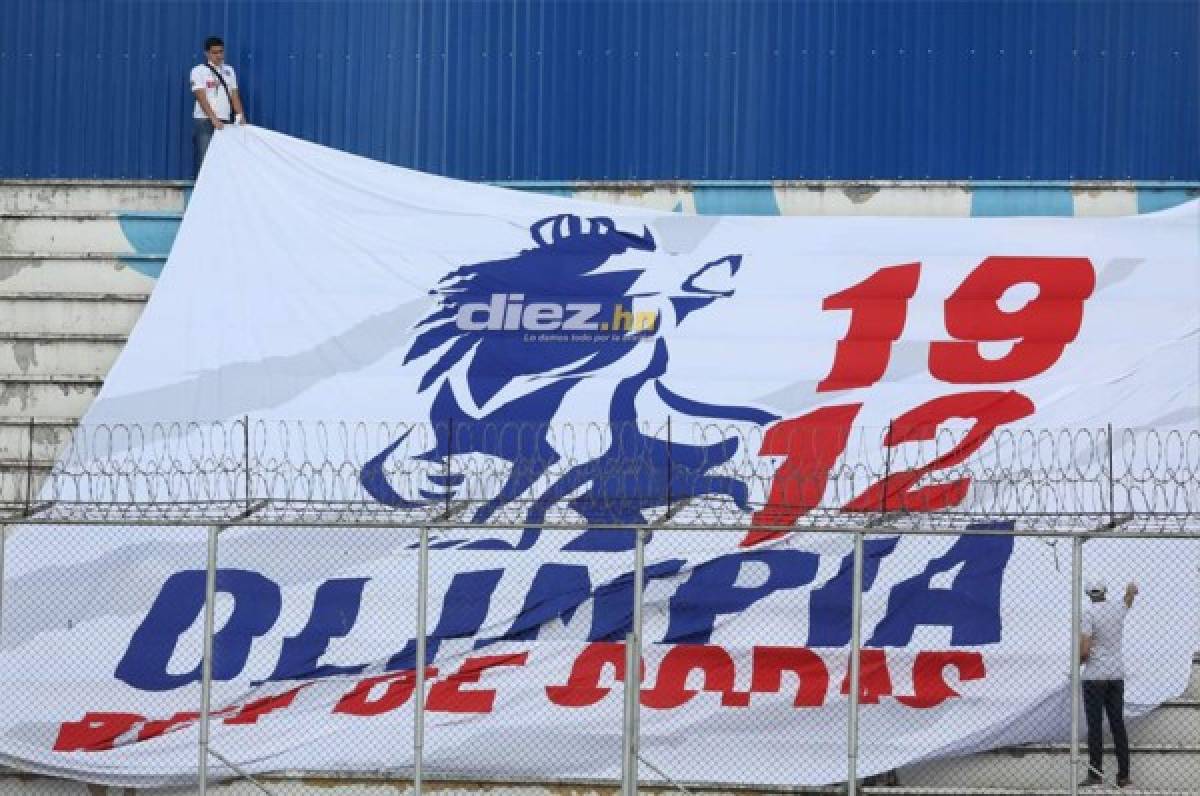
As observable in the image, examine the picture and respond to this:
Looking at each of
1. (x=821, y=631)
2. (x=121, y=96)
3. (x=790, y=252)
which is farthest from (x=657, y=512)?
(x=121, y=96)

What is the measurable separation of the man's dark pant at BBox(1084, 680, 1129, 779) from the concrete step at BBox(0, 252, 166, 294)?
9124 millimetres

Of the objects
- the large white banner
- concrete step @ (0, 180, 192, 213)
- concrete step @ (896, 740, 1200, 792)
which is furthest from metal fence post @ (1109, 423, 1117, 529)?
concrete step @ (0, 180, 192, 213)

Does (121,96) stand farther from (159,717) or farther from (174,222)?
(159,717)

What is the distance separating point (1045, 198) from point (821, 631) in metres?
5.22

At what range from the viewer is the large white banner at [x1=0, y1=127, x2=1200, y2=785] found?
1631 cm

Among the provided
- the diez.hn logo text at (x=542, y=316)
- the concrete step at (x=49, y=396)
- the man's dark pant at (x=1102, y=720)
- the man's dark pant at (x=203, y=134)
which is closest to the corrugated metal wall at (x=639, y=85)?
the man's dark pant at (x=203, y=134)

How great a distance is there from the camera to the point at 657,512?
56.4 ft

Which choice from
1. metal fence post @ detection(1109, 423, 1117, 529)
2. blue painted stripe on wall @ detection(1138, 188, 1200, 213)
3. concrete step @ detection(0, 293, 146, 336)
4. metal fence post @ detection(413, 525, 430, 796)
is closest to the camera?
metal fence post @ detection(413, 525, 430, 796)

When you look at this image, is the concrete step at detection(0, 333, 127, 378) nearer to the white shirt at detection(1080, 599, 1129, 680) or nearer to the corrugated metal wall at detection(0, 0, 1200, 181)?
the corrugated metal wall at detection(0, 0, 1200, 181)

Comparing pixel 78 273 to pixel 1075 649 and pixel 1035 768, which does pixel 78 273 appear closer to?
pixel 1035 768

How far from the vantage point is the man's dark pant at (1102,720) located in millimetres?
15672

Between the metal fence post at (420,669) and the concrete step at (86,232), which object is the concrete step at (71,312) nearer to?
the concrete step at (86,232)

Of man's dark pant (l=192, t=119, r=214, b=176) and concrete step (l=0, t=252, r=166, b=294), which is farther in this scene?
man's dark pant (l=192, t=119, r=214, b=176)

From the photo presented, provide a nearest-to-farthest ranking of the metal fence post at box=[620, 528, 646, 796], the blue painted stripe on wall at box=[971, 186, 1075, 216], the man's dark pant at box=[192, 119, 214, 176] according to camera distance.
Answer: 1. the metal fence post at box=[620, 528, 646, 796]
2. the blue painted stripe on wall at box=[971, 186, 1075, 216]
3. the man's dark pant at box=[192, 119, 214, 176]
